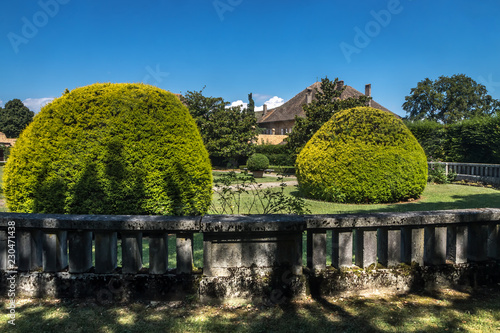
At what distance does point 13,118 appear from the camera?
71.6 metres

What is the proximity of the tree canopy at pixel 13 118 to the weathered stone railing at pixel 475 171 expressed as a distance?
263 ft

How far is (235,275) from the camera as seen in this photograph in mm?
2902

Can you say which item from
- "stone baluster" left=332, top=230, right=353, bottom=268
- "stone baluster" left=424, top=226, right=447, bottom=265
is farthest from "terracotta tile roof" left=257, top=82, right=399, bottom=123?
"stone baluster" left=332, top=230, right=353, bottom=268

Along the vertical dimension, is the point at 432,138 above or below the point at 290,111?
below

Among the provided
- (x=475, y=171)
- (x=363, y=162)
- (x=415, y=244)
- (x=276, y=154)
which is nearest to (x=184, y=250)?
(x=415, y=244)

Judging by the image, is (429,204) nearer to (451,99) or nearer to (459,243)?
(459,243)

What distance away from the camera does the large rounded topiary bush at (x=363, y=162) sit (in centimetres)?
1066

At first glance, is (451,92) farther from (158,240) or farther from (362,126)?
(158,240)

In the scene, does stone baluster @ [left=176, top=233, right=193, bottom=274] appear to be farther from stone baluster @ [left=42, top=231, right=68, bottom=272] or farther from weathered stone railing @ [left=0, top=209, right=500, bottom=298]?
stone baluster @ [left=42, top=231, right=68, bottom=272]

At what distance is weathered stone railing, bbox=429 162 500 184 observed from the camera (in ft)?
51.2

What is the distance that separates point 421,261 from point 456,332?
766 millimetres

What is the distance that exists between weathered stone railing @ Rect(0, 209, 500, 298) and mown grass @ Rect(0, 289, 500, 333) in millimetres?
139

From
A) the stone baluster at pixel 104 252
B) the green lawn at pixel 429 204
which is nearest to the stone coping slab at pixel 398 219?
the stone baluster at pixel 104 252

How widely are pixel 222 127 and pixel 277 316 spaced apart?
30.0 metres
